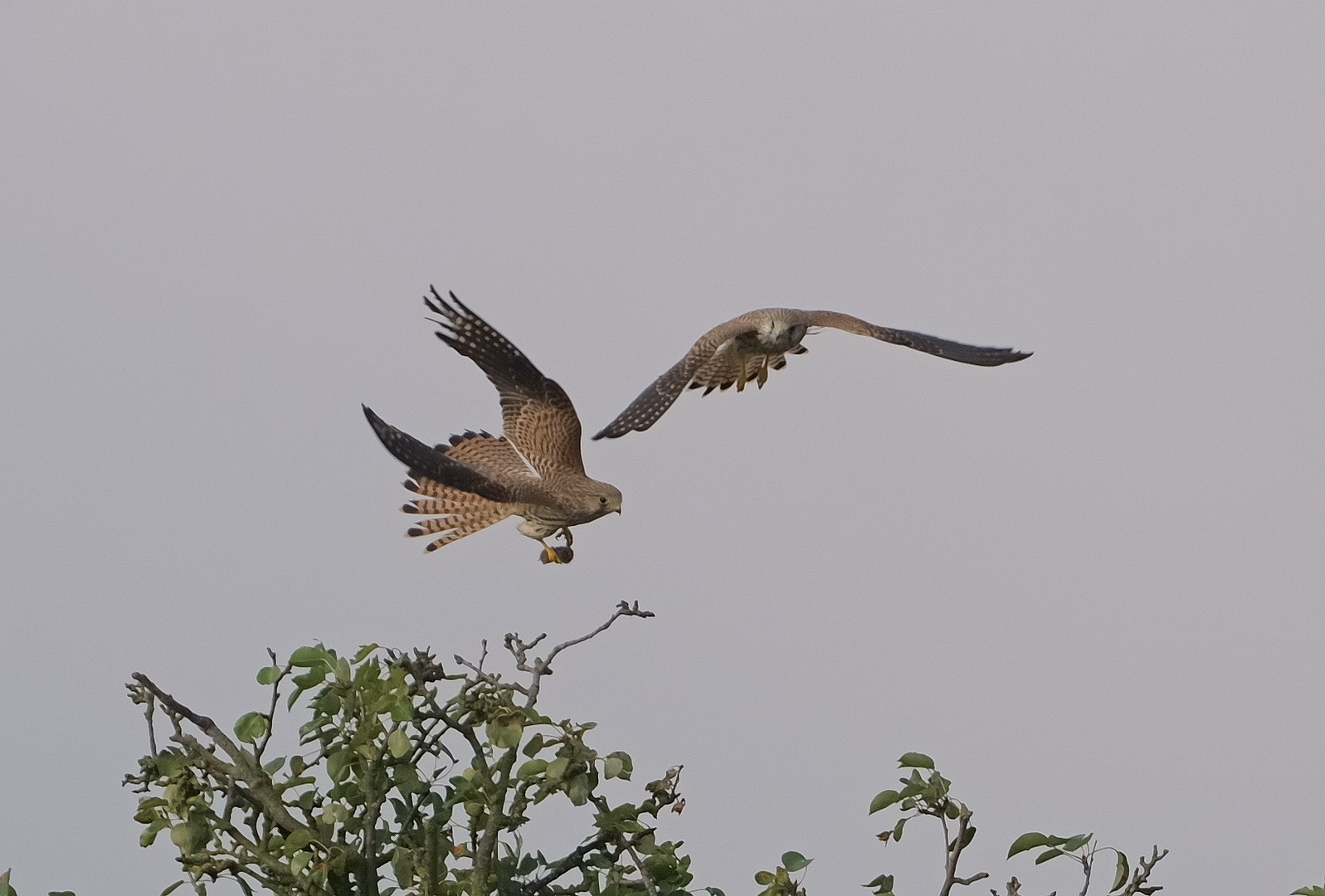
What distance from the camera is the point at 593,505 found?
23.5 ft

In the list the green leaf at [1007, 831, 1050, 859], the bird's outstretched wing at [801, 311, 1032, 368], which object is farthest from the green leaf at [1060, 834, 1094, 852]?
the bird's outstretched wing at [801, 311, 1032, 368]

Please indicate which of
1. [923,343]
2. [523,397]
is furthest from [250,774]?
[923,343]

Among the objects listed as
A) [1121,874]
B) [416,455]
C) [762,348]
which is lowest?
[1121,874]

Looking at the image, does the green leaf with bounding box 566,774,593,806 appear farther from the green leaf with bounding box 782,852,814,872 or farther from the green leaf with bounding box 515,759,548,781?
the green leaf with bounding box 782,852,814,872

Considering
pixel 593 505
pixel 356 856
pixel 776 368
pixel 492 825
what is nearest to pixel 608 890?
pixel 492 825

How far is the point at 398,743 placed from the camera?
151 inches

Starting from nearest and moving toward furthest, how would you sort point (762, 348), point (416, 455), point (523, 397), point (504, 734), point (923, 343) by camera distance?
point (504, 734)
point (416, 455)
point (523, 397)
point (923, 343)
point (762, 348)

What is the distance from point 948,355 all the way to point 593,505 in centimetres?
211

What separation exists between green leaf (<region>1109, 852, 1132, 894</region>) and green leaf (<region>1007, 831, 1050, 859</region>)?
0.98 ft

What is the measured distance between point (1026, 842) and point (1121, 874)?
36 cm

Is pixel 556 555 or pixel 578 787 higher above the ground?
pixel 556 555

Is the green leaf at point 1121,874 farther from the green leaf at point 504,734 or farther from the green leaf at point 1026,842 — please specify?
the green leaf at point 504,734

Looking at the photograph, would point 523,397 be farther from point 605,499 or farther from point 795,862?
point 795,862

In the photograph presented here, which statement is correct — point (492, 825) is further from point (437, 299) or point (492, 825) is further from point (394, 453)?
point (437, 299)
